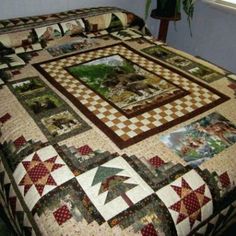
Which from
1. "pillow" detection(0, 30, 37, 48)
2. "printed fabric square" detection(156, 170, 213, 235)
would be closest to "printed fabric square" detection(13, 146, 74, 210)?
"printed fabric square" detection(156, 170, 213, 235)

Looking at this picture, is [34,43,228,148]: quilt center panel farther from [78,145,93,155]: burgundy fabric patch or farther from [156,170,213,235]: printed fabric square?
[156,170,213,235]: printed fabric square

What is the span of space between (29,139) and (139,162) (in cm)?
50

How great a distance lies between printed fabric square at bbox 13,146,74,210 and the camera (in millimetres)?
1098

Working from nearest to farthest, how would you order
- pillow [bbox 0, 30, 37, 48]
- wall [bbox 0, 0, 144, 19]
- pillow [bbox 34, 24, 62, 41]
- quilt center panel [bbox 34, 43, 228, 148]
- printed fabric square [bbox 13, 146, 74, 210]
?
1. printed fabric square [bbox 13, 146, 74, 210]
2. quilt center panel [bbox 34, 43, 228, 148]
3. pillow [bbox 0, 30, 37, 48]
4. pillow [bbox 34, 24, 62, 41]
5. wall [bbox 0, 0, 144, 19]

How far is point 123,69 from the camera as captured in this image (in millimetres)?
1851

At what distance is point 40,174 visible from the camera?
1146mm

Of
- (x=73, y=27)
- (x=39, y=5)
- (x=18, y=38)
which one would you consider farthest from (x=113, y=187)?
(x=39, y=5)

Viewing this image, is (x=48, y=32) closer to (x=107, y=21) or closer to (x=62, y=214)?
(x=107, y=21)

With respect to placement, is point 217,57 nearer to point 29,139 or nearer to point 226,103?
point 226,103

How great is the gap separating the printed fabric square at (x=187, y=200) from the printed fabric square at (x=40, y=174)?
391mm

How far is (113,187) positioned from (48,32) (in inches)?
55.8

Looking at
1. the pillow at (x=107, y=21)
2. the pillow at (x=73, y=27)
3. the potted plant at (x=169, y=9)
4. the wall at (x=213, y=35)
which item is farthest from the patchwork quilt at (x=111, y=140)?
the wall at (x=213, y=35)

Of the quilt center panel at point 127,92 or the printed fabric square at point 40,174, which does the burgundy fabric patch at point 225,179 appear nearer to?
the quilt center panel at point 127,92

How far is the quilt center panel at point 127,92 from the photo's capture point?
140cm
